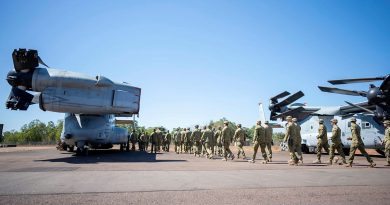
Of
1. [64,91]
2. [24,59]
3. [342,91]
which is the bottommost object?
[64,91]

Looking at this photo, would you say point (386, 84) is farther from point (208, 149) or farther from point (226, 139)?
point (208, 149)

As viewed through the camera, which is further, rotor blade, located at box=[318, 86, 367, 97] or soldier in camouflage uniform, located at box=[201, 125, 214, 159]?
soldier in camouflage uniform, located at box=[201, 125, 214, 159]

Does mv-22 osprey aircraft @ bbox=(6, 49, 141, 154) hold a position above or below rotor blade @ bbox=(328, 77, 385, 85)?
below

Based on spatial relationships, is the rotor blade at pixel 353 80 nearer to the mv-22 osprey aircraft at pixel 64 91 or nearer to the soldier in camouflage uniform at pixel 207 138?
the soldier in camouflage uniform at pixel 207 138

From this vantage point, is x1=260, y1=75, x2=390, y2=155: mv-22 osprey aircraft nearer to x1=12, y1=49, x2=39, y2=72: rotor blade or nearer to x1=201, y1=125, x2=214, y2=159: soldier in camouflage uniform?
x1=201, y1=125, x2=214, y2=159: soldier in camouflage uniform

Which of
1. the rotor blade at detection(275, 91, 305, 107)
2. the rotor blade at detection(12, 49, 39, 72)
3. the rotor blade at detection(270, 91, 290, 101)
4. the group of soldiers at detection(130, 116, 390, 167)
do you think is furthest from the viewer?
the rotor blade at detection(270, 91, 290, 101)

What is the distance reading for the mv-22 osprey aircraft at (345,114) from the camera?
14789mm

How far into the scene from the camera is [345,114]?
1961cm

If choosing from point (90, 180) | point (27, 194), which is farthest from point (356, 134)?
point (27, 194)

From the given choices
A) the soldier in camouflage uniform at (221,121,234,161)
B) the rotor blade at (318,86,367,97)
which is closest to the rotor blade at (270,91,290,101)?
the rotor blade at (318,86,367,97)

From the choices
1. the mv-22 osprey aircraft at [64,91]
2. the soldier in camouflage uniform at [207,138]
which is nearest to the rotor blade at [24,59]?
the mv-22 osprey aircraft at [64,91]

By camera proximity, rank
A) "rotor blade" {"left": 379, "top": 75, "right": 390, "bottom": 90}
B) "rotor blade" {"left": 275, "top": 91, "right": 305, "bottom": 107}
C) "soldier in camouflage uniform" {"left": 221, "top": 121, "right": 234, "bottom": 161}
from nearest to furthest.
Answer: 1. "rotor blade" {"left": 379, "top": 75, "right": 390, "bottom": 90}
2. "soldier in camouflage uniform" {"left": 221, "top": 121, "right": 234, "bottom": 161}
3. "rotor blade" {"left": 275, "top": 91, "right": 305, "bottom": 107}

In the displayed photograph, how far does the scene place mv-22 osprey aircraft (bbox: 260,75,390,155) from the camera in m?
14.8

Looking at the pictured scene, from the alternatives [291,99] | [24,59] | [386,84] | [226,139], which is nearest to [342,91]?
[386,84]
